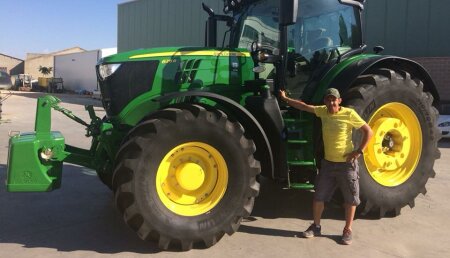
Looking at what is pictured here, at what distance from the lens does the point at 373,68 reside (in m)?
5.52

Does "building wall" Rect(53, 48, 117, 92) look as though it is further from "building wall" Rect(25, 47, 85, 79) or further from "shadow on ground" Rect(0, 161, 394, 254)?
"shadow on ground" Rect(0, 161, 394, 254)

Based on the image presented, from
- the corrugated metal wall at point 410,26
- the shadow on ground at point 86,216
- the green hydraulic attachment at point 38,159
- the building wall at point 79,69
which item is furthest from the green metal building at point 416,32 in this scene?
the building wall at point 79,69

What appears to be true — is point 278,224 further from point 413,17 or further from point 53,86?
point 53,86

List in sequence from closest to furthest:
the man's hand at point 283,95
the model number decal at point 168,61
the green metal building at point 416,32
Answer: the model number decal at point 168,61
the man's hand at point 283,95
the green metal building at point 416,32

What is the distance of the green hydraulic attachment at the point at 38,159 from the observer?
14.6ft

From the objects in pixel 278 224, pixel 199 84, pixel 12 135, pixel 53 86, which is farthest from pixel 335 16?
pixel 53 86

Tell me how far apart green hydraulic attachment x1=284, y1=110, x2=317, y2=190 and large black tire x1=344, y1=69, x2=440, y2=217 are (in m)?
0.50

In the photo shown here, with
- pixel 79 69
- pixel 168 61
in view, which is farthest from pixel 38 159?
pixel 79 69

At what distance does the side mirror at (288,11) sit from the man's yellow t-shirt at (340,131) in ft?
3.33

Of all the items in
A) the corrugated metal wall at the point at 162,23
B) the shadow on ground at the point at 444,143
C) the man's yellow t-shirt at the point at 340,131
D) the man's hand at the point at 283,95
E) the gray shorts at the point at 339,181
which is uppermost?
the corrugated metal wall at the point at 162,23

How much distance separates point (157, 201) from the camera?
4371 millimetres

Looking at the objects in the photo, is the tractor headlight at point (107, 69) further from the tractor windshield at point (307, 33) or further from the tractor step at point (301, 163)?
the tractor step at point (301, 163)

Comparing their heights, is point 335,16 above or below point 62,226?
above

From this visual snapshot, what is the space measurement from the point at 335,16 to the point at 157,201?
3209mm
